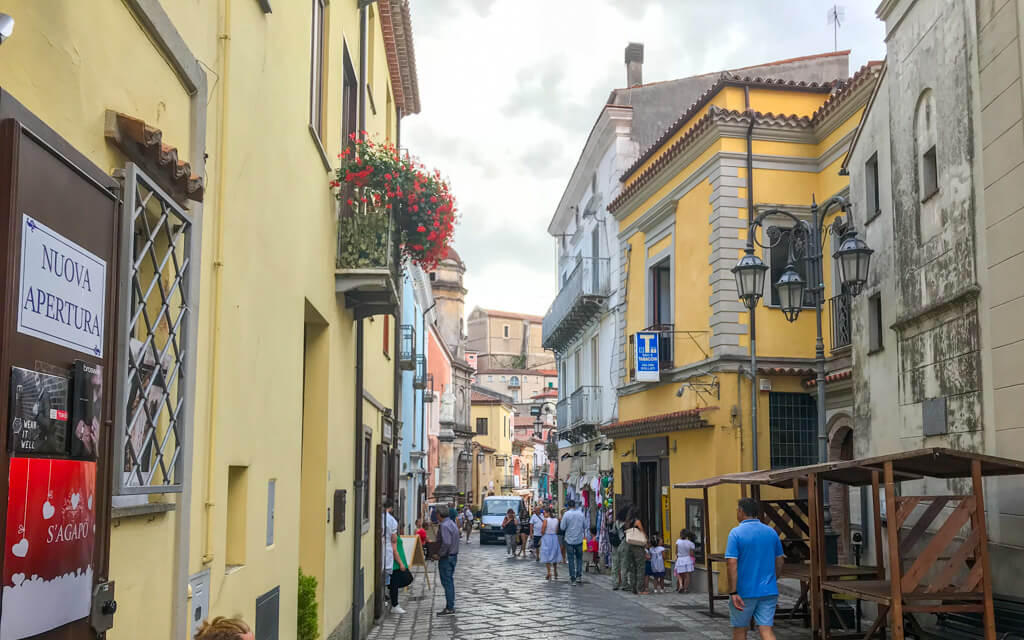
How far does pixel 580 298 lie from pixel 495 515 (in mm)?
15663

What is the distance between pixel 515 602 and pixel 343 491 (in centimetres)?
768

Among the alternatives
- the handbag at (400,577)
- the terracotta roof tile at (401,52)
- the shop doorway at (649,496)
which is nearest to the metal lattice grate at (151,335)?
the terracotta roof tile at (401,52)

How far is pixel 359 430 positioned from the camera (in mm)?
12133

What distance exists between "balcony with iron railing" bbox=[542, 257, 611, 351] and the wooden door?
25203mm

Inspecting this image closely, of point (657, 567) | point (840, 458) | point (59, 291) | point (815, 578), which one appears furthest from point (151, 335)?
point (657, 567)

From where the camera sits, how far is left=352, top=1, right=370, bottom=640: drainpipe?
459 inches

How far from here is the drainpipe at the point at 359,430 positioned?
1165 centimetres

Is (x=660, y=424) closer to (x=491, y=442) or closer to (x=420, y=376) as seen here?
(x=420, y=376)

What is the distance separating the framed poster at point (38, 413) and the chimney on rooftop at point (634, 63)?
31.3 m

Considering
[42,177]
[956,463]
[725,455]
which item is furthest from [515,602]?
[42,177]

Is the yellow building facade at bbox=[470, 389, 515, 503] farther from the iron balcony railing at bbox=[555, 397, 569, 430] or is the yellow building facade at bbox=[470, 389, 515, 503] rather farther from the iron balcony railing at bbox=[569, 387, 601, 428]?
the iron balcony railing at bbox=[569, 387, 601, 428]

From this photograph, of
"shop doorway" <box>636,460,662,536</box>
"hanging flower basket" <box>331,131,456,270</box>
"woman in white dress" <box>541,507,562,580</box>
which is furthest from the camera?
"shop doorway" <box>636,460,662,536</box>

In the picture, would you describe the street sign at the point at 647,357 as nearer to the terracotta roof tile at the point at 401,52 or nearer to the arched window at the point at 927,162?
the terracotta roof tile at the point at 401,52

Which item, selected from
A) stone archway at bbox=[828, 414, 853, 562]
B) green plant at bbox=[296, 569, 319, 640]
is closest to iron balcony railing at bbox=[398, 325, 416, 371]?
stone archway at bbox=[828, 414, 853, 562]
